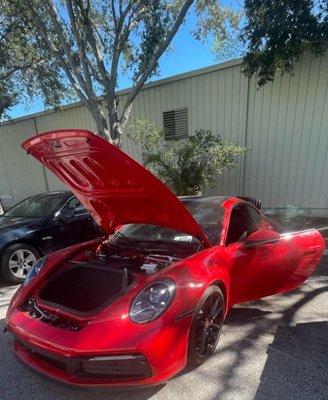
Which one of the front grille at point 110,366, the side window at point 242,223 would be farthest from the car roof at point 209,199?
the front grille at point 110,366

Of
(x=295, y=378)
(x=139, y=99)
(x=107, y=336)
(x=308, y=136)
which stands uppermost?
(x=139, y=99)

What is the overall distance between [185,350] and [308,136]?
6.73 meters

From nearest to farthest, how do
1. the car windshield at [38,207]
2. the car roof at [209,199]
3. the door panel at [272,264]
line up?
1. the door panel at [272,264]
2. the car roof at [209,199]
3. the car windshield at [38,207]

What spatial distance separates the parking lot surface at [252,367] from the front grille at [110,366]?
32cm

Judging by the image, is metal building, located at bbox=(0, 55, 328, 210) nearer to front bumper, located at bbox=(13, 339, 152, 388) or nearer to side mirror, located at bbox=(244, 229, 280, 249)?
side mirror, located at bbox=(244, 229, 280, 249)

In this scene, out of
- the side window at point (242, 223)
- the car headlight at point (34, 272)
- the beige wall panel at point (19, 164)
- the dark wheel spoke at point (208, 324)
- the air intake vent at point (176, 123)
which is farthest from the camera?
the beige wall panel at point (19, 164)

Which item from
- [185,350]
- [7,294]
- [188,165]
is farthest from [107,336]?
[188,165]

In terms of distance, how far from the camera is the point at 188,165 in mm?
7828

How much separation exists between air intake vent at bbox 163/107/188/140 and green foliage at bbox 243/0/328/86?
294cm

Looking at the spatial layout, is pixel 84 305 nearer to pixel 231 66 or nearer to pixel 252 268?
pixel 252 268

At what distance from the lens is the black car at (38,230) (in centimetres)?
490

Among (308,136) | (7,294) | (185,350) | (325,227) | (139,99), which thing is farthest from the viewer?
(139,99)

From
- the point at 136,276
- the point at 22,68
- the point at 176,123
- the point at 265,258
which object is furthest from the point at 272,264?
the point at 22,68

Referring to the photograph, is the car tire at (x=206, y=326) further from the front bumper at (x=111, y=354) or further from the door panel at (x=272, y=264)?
the door panel at (x=272, y=264)
